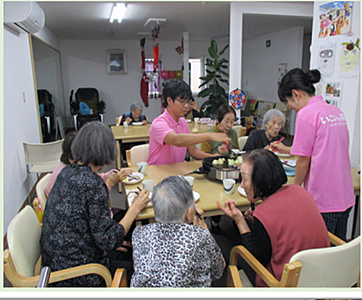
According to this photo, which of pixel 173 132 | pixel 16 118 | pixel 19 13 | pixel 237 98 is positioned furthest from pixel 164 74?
pixel 173 132

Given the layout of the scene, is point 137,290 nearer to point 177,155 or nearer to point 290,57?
point 177,155

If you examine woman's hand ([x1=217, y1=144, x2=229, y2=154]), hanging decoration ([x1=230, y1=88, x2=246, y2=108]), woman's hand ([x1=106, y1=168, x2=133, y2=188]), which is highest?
hanging decoration ([x1=230, y1=88, x2=246, y2=108])

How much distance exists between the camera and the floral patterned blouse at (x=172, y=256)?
1105 mm

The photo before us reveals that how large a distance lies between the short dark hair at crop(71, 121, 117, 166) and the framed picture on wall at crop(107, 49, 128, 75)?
8.40m

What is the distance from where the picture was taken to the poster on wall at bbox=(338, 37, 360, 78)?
8.43 feet

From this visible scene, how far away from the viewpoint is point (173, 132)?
87.0 inches

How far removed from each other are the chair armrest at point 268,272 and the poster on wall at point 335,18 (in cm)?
238

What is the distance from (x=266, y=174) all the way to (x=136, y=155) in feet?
5.64

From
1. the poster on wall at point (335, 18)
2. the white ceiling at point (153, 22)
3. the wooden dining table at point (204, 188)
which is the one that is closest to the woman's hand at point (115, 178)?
the wooden dining table at point (204, 188)

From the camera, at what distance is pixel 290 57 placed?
24.6ft

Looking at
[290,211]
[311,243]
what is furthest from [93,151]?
[311,243]

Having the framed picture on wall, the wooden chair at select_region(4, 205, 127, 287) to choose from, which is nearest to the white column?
the wooden chair at select_region(4, 205, 127, 287)

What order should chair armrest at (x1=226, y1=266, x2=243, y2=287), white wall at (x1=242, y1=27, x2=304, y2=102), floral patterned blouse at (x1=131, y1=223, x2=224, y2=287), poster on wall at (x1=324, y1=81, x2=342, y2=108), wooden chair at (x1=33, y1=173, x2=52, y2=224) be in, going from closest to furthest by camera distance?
floral patterned blouse at (x1=131, y1=223, x2=224, y2=287), chair armrest at (x1=226, y1=266, x2=243, y2=287), wooden chair at (x1=33, y1=173, x2=52, y2=224), poster on wall at (x1=324, y1=81, x2=342, y2=108), white wall at (x1=242, y1=27, x2=304, y2=102)

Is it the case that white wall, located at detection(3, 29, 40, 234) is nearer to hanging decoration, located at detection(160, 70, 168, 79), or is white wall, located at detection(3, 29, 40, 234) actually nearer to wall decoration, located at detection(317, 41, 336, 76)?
wall decoration, located at detection(317, 41, 336, 76)
